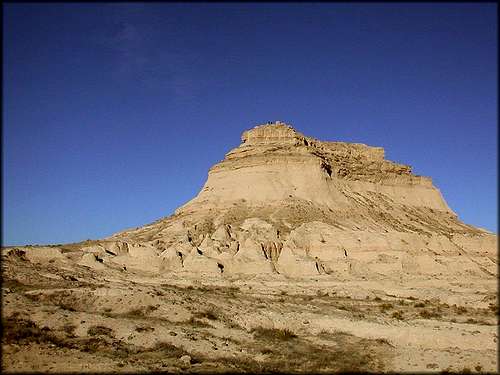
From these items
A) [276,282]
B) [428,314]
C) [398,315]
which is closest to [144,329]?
[398,315]

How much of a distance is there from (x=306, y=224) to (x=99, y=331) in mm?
26942

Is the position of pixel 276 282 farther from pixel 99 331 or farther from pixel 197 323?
pixel 99 331

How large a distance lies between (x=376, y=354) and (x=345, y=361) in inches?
60.3

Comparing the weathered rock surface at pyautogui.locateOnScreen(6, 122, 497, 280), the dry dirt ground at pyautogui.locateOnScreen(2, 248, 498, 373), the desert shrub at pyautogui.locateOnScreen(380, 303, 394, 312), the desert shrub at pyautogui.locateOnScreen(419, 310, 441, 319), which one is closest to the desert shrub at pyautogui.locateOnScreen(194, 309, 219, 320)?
the dry dirt ground at pyautogui.locateOnScreen(2, 248, 498, 373)

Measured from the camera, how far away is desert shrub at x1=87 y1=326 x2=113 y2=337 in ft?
52.4

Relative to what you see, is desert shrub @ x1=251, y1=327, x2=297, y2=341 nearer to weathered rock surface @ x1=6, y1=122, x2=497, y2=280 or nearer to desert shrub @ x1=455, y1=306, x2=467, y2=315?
desert shrub @ x1=455, y1=306, x2=467, y2=315

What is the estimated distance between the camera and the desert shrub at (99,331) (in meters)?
16.0

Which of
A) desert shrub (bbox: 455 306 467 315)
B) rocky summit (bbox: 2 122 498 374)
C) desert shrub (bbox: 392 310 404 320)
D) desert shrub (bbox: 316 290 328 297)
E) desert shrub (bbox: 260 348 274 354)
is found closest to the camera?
rocky summit (bbox: 2 122 498 374)

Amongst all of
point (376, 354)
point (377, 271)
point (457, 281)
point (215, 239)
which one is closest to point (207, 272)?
point (215, 239)

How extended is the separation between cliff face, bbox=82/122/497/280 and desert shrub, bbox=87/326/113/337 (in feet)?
58.4

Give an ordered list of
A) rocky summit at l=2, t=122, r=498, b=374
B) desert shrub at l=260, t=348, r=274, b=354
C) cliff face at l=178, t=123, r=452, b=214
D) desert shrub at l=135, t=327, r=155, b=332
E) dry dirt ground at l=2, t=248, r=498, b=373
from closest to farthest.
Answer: dry dirt ground at l=2, t=248, r=498, b=373, rocky summit at l=2, t=122, r=498, b=374, desert shrub at l=260, t=348, r=274, b=354, desert shrub at l=135, t=327, r=155, b=332, cliff face at l=178, t=123, r=452, b=214

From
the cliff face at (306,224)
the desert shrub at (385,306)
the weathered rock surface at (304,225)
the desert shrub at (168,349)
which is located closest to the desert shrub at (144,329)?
the desert shrub at (168,349)

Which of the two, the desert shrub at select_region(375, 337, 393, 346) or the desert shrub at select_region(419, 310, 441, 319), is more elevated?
the desert shrub at select_region(419, 310, 441, 319)

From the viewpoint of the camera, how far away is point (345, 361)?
48.3 feet
